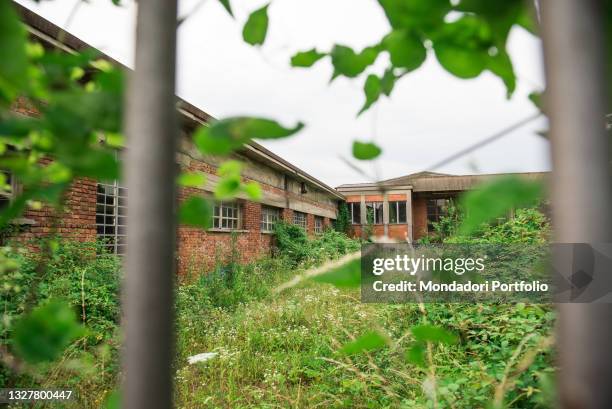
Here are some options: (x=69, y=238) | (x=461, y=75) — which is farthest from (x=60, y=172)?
(x=69, y=238)

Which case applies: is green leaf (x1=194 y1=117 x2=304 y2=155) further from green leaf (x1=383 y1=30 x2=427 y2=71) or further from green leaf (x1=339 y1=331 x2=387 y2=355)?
green leaf (x1=339 y1=331 x2=387 y2=355)

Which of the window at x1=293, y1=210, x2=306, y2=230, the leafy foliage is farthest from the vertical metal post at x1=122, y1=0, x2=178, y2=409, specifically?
the leafy foliage

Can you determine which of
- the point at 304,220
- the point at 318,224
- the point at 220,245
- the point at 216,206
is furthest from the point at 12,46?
the point at 318,224

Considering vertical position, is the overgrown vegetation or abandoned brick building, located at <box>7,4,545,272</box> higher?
abandoned brick building, located at <box>7,4,545,272</box>

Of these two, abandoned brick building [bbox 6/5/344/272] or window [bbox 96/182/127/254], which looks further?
window [bbox 96/182/127/254]

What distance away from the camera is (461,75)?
48 cm

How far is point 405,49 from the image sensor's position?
49cm

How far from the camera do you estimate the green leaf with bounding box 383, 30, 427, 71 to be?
0.48m

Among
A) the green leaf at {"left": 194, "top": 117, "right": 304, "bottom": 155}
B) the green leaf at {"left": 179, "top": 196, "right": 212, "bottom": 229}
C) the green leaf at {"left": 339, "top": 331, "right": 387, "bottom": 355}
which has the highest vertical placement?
the green leaf at {"left": 194, "top": 117, "right": 304, "bottom": 155}

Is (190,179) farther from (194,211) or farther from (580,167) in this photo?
(580,167)

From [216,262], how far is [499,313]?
644cm

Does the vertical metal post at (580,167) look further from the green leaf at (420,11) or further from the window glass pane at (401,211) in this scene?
the window glass pane at (401,211)

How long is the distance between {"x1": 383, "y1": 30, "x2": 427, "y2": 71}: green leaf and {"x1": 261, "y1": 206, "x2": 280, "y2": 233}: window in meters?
11.7

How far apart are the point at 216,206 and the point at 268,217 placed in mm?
3187
